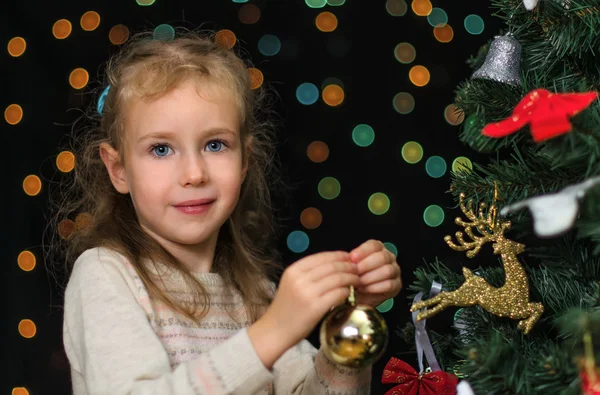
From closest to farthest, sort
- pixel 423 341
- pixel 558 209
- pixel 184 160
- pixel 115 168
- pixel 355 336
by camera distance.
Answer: pixel 558 209 < pixel 355 336 < pixel 423 341 < pixel 184 160 < pixel 115 168

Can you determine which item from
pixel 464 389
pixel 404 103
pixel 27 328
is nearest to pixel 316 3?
pixel 404 103

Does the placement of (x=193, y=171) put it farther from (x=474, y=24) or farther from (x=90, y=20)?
(x=474, y=24)

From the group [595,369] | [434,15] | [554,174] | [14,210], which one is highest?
[434,15]

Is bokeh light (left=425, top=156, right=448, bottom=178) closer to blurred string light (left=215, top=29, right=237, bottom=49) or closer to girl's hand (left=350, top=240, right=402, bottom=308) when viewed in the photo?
blurred string light (left=215, top=29, right=237, bottom=49)

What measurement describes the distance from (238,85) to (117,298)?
1.36 feet

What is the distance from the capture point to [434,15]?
1550 millimetres

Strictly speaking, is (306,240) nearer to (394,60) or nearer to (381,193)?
(381,193)

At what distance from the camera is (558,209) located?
2.23ft

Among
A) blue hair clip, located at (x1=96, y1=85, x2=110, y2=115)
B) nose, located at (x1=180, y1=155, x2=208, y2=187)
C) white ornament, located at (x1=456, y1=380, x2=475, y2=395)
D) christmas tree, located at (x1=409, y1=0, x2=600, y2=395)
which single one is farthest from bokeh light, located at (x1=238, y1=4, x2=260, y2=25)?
white ornament, located at (x1=456, y1=380, x2=475, y2=395)

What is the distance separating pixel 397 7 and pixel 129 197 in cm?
64

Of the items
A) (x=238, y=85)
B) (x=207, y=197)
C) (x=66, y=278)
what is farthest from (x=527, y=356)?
(x=66, y=278)

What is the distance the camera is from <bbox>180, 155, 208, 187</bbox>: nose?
3.77 ft

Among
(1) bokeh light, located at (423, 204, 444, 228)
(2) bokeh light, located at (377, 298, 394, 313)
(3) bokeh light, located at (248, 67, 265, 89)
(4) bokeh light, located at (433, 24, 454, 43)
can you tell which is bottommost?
(2) bokeh light, located at (377, 298, 394, 313)

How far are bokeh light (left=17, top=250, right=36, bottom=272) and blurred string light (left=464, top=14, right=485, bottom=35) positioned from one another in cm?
96
